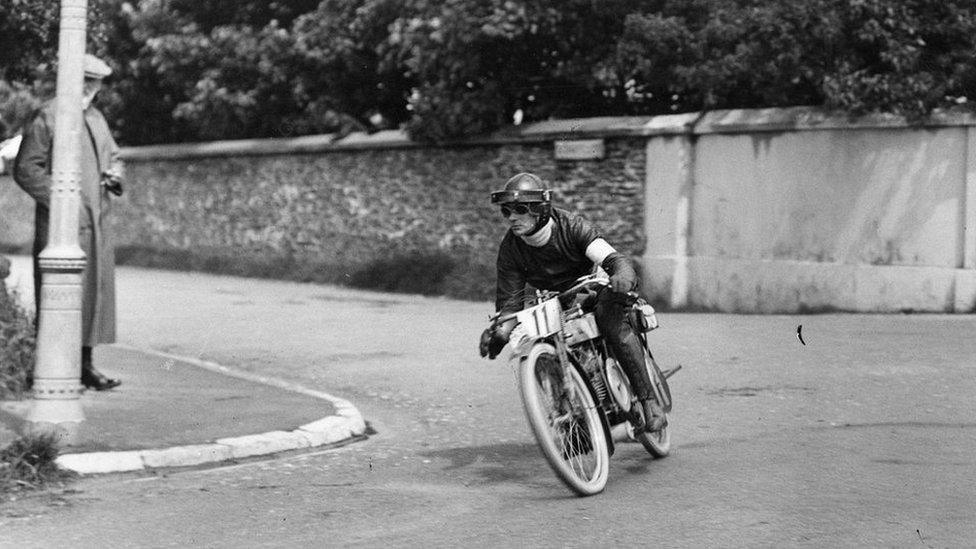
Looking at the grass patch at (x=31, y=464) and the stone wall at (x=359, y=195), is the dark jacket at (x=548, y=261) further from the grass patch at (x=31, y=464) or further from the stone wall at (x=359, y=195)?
the stone wall at (x=359, y=195)

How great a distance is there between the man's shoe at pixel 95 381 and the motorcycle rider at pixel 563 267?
136 inches

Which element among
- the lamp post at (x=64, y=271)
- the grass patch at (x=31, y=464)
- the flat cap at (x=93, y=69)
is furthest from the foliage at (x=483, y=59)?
the grass patch at (x=31, y=464)

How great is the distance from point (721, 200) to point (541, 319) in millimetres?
9382

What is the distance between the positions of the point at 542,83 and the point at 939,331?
7071 millimetres

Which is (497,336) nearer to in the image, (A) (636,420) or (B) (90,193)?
(A) (636,420)

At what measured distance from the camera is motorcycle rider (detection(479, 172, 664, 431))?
6727mm

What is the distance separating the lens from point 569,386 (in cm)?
654

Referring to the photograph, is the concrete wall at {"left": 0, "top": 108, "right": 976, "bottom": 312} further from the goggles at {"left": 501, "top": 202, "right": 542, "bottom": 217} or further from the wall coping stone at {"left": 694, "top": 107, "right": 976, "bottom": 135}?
the goggles at {"left": 501, "top": 202, "right": 542, "bottom": 217}

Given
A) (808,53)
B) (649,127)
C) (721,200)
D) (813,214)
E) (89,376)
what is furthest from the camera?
(649,127)

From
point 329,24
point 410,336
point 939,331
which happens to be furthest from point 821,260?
Answer: point 329,24

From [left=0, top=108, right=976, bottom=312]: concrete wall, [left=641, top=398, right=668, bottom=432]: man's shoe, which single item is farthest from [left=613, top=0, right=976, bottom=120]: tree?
[left=641, top=398, right=668, bottom=432]: man's shoe

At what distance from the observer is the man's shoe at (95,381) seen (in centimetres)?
934

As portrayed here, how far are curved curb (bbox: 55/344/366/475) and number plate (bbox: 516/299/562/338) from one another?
194 centimetres

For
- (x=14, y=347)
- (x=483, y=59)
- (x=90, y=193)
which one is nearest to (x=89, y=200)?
(x=90, y=193)
